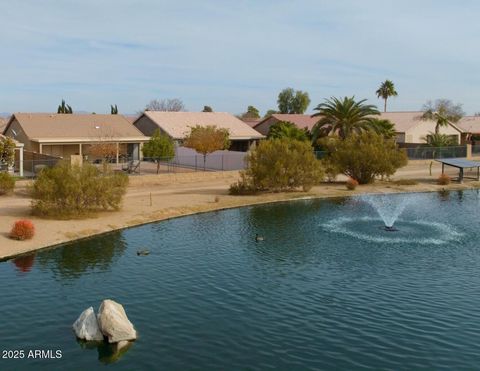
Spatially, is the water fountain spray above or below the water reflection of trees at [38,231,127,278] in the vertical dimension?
above

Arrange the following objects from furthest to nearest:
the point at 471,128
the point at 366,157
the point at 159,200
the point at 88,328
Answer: the point at 471,128 → the point at 366,157 → the point at 159,200 → the point at 88,328

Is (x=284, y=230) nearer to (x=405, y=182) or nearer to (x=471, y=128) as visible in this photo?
(x=405, y=182)

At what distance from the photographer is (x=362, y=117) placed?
7594 cm

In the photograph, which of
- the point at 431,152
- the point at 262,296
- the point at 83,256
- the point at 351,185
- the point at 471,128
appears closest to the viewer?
the point at 262,296

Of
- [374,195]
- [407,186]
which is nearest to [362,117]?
[407,186]

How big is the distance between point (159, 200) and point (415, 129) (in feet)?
193

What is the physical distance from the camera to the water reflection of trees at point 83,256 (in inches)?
1129

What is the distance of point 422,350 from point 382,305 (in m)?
4.12

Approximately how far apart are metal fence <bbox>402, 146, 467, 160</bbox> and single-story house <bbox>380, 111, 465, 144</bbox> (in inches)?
306

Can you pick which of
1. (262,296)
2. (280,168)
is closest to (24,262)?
(262,296)

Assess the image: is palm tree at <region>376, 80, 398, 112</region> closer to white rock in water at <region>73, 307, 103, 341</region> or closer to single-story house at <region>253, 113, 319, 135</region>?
single-story house at <region>253, 113, 319, 135</region>

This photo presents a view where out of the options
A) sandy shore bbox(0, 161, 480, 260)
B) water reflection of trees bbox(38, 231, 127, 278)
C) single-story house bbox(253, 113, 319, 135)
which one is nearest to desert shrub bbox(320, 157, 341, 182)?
sandy shore bbox(0, 161, 480, 260)

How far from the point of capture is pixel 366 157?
196 ft

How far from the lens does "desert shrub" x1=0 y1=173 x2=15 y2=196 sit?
46438mm
